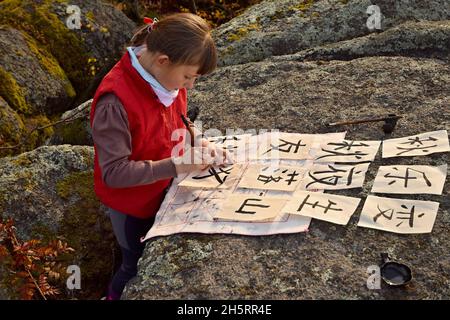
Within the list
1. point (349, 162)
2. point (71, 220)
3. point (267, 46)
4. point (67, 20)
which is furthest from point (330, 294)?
point (67, 20)

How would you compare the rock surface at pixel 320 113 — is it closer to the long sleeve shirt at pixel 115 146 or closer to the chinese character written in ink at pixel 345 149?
the chinese character written in ink at pixel 345 149

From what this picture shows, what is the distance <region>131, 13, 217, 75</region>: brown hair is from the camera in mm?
2938

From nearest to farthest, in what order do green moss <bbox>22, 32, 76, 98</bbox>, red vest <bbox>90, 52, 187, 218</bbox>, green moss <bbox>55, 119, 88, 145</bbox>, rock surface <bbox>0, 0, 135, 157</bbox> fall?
red vest <bbox>90, 52, 187, 218</bbox>, green moss <bbox>55, 119, 88, 145</bbox>, rock surface <bbox>0, 0, 135, 157</bbox>, green moss <bbox>22, 32, 76, 98</bbox>

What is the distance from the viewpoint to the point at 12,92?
543 centimetres

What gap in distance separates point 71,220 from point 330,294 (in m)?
1.95

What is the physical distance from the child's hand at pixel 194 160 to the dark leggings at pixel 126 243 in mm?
534

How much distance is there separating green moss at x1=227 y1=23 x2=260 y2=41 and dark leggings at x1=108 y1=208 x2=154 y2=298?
263cm

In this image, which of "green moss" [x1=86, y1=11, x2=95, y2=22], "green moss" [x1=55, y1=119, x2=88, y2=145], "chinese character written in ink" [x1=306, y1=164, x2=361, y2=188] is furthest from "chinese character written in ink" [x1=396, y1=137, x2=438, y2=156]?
"green moss" [x1=86, y1=11, x2=95, y2=22]

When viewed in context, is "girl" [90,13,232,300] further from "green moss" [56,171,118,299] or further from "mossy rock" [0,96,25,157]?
"mossy rock" [0,96,25,157]

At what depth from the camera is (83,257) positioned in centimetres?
365

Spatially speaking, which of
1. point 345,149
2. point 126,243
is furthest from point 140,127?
point 345,149

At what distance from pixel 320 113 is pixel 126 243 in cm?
175

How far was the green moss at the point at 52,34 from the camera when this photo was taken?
20.6 feet
